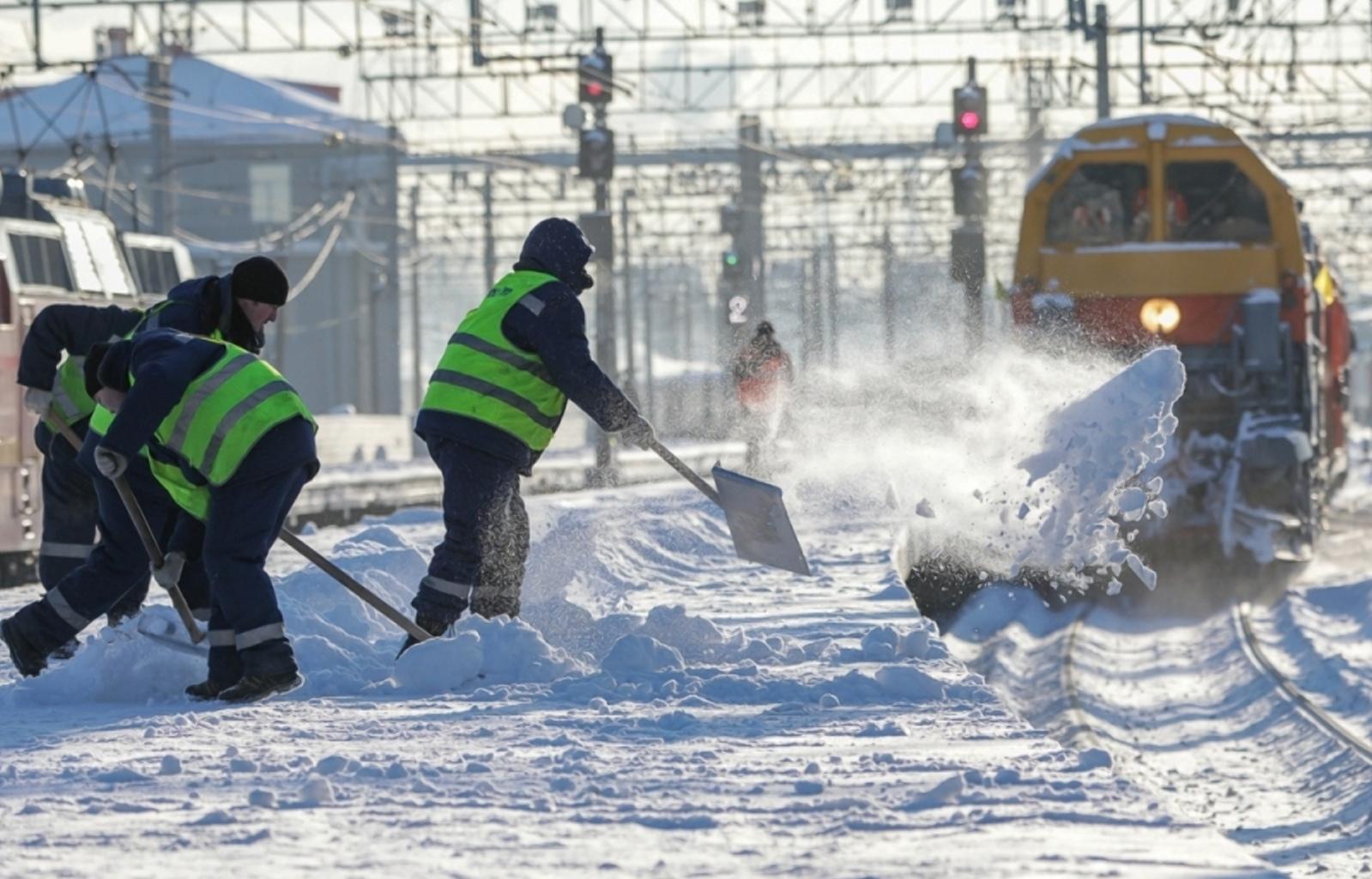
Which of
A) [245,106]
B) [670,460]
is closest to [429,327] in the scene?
[245,106]

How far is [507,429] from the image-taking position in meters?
8.10

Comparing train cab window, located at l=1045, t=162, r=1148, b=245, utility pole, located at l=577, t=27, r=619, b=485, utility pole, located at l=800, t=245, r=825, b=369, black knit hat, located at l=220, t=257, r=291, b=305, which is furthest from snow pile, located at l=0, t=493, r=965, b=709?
utility pole, located at l=800, t=245, r=825, b=369

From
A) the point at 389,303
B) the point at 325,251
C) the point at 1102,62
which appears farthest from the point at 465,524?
the point at 389,303

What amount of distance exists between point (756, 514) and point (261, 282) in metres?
2.29

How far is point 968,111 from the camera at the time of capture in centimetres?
2419

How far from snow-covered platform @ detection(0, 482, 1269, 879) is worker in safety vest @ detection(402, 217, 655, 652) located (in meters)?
0.39

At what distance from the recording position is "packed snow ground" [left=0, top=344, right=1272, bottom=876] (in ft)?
15.1

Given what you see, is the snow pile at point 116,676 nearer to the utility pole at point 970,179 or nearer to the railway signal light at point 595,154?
the utility pole at point 970,179

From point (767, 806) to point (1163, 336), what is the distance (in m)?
11.6

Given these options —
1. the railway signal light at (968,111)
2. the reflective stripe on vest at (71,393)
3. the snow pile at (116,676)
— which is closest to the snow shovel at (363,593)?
the snow pile at (116,676)

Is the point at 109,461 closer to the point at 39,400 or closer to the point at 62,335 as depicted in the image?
the point at 39,400

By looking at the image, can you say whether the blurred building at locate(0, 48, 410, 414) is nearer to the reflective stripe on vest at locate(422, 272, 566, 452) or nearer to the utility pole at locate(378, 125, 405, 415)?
the utility pole at locate(378, 125, 405, 415)

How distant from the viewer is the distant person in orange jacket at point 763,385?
69.3 feet

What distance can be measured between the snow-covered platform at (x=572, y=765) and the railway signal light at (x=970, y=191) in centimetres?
1503
